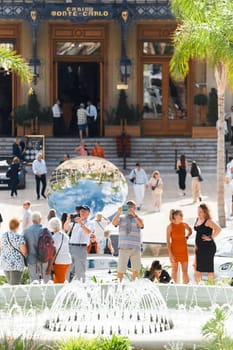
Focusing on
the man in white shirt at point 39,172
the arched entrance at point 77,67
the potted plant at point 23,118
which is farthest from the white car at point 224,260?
the arched entrance at point 77,67

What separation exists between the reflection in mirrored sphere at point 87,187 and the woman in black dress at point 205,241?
750 centimetres

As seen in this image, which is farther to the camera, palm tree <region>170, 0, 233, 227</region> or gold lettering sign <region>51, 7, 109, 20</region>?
gold lettering sign <region>51, 7, 109, 20</region>

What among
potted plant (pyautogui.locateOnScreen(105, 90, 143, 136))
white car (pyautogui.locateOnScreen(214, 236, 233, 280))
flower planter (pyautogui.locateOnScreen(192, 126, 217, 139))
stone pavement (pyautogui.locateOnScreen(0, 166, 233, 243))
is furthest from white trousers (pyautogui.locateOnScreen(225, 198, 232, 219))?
potted plant (pyautogui.locateOnScreen(105, 90, 143, 136))

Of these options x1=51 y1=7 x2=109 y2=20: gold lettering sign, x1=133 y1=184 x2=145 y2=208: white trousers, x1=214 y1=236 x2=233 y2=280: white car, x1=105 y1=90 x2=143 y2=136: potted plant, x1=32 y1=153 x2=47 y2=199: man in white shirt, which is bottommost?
x1=214 y1=236 x2=233 y2=280: white car

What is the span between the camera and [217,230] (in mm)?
19422

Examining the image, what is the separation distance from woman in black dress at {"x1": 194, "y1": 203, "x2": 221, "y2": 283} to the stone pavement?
301 inches

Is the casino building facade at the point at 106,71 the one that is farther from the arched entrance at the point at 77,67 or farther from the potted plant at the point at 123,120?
the potted plant at the point at 123,120

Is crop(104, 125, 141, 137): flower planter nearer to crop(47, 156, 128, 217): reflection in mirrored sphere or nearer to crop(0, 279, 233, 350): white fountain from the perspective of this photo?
crop(47, 156, 128, 217): reflection in mirrored sphere

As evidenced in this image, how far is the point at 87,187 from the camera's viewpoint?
27.7 m

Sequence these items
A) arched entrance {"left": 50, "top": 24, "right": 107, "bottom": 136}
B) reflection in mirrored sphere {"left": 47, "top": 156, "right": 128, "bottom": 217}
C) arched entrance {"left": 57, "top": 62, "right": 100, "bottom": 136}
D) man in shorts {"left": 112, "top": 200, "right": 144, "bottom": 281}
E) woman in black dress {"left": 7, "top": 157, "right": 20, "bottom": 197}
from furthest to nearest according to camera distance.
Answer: arched entrance {"left": 57, "top": 62, "right": 100, "bottom": 136} → arched entrance {"left": 50, "top": 24, "right": 107, "bottom": 136} → woman in black dress {"left": 7, "top": 157, "right": 20, "bottom": 197} → reflection in mirrored sphere {"left": 47, "top": 156, "right": 128, "bottom": 217} → man in shorts {"left": 112, "top": 200, "right": 144, "bottom": 281}

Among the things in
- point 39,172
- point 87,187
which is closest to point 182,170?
point 39,172

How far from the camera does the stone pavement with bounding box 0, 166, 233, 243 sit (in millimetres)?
29461

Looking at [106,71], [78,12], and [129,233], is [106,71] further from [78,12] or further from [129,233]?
[129,233]

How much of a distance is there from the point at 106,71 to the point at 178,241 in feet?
86.9
